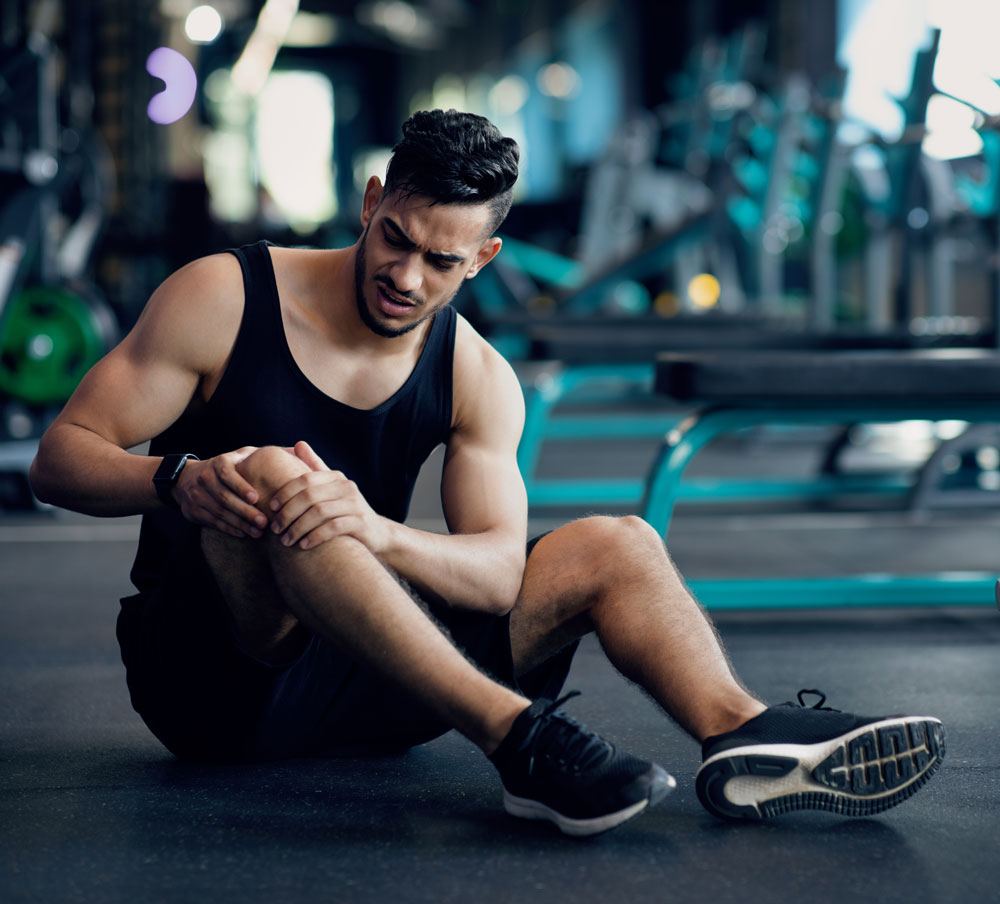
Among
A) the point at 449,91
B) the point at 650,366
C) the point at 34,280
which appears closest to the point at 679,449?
the point at 650,366

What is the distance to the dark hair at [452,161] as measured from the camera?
4.73 feet

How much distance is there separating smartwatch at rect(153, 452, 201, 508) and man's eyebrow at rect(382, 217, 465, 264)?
13.5 inches

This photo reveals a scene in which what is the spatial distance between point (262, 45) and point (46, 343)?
39.8 ft

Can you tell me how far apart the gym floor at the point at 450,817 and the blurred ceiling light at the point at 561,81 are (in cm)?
1115

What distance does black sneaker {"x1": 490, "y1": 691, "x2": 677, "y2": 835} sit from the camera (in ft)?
4.09

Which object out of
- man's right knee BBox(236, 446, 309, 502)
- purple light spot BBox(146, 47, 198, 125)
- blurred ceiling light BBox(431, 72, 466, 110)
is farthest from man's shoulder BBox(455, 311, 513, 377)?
blurred ceiling light BBox(431, 72, 466, 110)

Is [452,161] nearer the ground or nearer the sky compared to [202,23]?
nearer the ground

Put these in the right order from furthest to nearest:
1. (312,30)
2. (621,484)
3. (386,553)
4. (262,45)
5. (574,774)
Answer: (312,30) → (262,45) → (621,484) → (386,553) → (574,774)

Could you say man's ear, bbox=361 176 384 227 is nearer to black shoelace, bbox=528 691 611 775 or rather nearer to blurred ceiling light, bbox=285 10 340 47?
black shoelace, bbox=528 691 611 775

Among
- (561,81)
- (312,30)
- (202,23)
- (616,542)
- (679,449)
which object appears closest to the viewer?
(616,542)

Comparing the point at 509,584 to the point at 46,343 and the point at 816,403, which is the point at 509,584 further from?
the point at 46,343

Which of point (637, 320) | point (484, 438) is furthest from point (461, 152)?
point (637, 320)

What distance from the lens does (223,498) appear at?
1282mm

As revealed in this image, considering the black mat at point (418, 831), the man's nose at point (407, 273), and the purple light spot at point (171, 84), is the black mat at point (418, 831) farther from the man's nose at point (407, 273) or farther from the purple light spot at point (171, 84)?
the purple light spot at point (171, 84)
